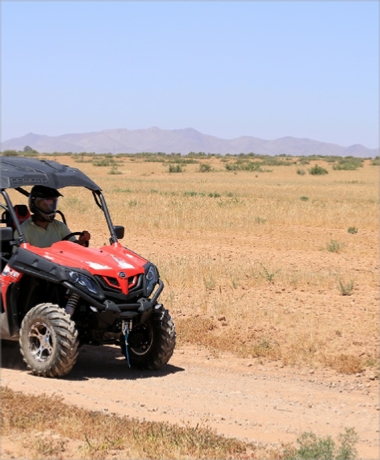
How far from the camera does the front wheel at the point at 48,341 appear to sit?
A: 8.66 meters

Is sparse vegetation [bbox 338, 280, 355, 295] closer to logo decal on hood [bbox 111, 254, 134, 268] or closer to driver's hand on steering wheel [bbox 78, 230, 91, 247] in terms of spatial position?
driver's hand on steering wheel [bbox 78, 230, 91, 247]

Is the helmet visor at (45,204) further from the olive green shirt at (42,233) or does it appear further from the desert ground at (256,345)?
the desert ground at (256,345)

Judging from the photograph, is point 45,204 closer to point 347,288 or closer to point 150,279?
point 150,279

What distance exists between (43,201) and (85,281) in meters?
1.43

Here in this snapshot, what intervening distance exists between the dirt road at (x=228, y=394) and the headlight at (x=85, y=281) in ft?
3.23

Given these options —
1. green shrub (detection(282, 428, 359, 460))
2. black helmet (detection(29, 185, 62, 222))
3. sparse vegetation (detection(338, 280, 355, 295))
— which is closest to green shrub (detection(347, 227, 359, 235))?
sparse vegetation (detection(338, 280, 355, 295))

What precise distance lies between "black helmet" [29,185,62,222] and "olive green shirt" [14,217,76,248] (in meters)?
0.15

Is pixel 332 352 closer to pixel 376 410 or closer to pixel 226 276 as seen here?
pixel 376 410

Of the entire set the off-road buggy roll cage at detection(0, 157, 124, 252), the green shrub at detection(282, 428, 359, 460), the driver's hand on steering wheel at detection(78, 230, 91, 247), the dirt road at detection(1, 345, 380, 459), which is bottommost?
the dirt road at detection(1, 345, 380, 459)

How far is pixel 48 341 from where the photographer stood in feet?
28.9

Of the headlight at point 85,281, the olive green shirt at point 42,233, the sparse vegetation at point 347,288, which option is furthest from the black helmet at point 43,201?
the sparse vegetation at point 347,288

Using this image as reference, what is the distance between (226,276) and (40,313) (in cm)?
625

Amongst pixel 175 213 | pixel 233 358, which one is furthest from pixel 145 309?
pixel 175 213

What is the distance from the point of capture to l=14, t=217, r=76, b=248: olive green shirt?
9.66 meters
